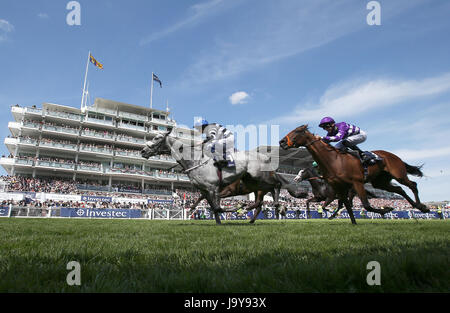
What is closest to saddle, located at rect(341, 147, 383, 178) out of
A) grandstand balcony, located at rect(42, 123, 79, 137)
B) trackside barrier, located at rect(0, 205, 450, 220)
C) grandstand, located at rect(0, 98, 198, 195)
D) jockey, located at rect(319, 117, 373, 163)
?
jockey, located at rect(319, 117, 373, 163)

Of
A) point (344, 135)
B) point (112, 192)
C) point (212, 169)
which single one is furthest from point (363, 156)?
point (112, 192)

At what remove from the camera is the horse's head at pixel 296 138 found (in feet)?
30.2

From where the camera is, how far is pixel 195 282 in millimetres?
1897

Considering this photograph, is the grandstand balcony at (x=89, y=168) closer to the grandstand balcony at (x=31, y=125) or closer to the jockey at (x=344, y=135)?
the grandstand balcony at (x=31, y=125)

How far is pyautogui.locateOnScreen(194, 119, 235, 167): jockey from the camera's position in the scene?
9.22 metres

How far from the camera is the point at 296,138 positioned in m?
9.18

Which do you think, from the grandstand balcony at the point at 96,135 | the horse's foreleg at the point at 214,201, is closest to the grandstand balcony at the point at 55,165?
the grandstand balcony at the point at 96,135

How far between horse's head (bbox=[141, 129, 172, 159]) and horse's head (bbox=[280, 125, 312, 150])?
3.99 meters

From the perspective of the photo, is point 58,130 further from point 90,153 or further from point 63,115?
point 90,153

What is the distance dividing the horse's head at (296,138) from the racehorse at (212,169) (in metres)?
1.48

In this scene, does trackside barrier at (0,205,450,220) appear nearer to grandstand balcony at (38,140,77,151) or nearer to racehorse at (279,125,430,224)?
racehorse at (279,125,430,224)

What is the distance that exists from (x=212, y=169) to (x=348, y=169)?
422cm
